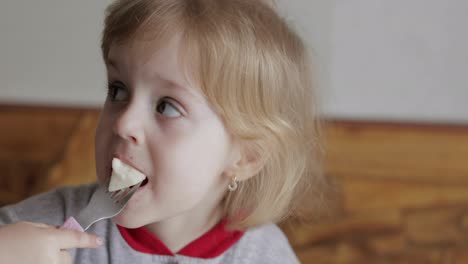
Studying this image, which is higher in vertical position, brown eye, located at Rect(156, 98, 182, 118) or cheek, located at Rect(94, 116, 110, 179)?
brown eye, located at Rect(156, 98, 182, 118)

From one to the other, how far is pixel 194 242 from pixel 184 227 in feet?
0.09

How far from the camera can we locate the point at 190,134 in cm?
85

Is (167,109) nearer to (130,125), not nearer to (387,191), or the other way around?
(130,125)

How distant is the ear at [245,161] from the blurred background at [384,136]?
1.27 feet

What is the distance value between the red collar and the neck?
14mm

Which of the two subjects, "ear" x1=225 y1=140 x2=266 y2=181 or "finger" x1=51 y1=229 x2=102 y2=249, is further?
"ear" x1=225 y1=140 x2=266 y2=181

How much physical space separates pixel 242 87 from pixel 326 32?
58 cm

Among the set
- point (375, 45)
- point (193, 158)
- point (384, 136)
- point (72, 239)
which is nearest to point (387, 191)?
point (384, 136)

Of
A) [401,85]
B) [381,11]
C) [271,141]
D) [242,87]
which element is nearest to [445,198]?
[401,85]

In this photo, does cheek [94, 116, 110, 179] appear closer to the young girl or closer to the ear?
the young girl

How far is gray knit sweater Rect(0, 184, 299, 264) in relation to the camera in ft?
3.14

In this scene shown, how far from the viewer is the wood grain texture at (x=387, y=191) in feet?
4.45

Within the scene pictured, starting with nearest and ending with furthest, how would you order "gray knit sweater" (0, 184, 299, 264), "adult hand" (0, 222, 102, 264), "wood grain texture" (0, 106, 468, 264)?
"adult hand" (0, 222, 102, 264) < "gray knit sweater" (0, 184, 299, 264) < "wood grain texture" (0, 106, 468, 264)

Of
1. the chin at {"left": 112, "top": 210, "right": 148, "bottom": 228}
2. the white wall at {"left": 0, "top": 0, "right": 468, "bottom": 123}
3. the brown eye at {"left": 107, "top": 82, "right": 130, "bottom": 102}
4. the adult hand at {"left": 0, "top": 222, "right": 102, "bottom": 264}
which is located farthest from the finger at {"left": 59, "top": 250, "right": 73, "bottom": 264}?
the white wall at {"left": 0, "top": 0, "right": 468, "bottom": 123}
